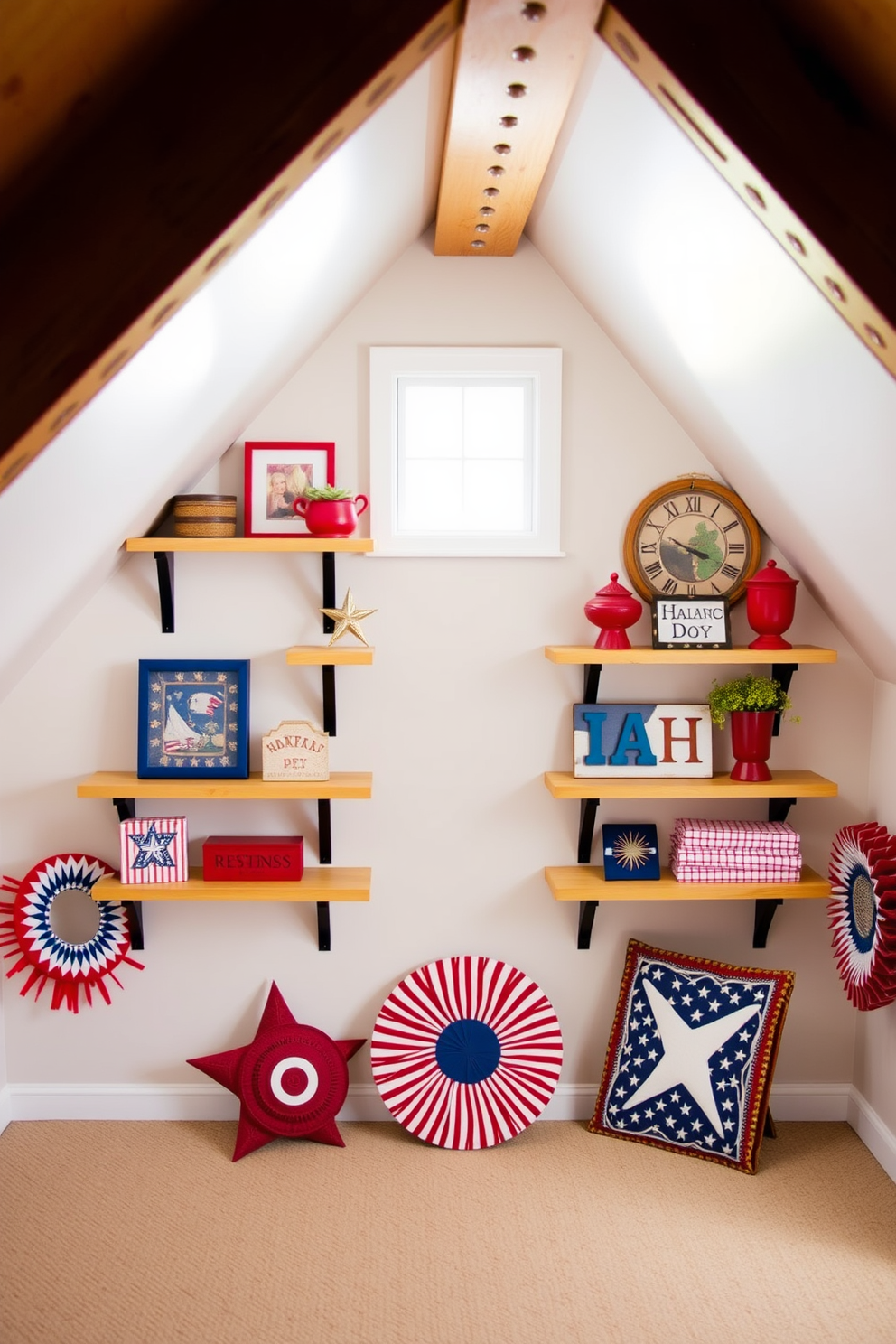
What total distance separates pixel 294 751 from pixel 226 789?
19 cm

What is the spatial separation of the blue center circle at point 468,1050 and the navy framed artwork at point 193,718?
2.93 ft

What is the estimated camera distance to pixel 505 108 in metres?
1.69

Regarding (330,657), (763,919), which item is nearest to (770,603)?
(763,919)

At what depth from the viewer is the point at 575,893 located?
2668 millimetres

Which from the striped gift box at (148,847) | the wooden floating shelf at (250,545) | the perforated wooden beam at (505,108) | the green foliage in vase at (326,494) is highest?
the perforated wooden beam at (505,108)

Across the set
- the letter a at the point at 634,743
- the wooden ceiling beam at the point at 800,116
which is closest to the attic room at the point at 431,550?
the wooden ceiling beam at the point at 800,116

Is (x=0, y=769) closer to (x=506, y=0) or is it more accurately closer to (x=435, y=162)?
(x=435, y=162)

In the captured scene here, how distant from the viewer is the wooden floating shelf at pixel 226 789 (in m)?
2.59

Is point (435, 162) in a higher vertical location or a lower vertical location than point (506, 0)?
higher

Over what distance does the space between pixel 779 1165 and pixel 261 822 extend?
5.26 feet

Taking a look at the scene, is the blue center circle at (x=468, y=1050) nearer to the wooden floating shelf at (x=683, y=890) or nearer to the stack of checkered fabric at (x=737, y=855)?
the wooden floating shelf at (x=683, y=890)

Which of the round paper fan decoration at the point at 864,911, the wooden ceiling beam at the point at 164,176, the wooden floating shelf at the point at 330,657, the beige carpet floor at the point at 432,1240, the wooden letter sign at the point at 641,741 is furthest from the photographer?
the wooden letter sign at the point at 641,741

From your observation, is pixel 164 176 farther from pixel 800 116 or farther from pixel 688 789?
pixel 688 789

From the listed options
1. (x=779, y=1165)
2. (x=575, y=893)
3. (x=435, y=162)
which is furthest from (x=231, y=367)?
(x=779, y=1165)
